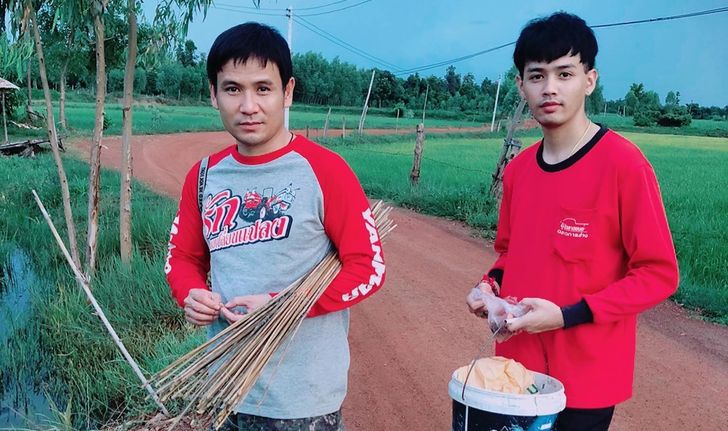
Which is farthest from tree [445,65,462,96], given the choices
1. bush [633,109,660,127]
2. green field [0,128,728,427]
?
green field [0,128,728,427]

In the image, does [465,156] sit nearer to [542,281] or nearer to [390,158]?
[390,158]

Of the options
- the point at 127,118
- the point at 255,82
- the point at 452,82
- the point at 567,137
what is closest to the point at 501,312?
the point at 567,137

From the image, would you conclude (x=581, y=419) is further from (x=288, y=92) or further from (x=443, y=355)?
(x=443, y=355)

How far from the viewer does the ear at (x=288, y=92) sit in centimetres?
183

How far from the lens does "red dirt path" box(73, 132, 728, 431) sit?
3611 millimetres

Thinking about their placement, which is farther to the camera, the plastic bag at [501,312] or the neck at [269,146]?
the neck at [269,146]

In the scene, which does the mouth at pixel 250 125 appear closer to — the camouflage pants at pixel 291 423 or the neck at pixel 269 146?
the neck at pixel 269 146

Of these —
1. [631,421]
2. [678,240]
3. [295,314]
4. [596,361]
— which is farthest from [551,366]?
[678,240]

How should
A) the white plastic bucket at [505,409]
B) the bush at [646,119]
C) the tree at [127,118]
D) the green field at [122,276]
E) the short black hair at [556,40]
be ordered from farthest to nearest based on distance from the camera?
the bush at [646,119] < the tree at [127,118] < the green field at [122,276] < the short black hair at [556,40] < the white plastic bucket at [505,409]

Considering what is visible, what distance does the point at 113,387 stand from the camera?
4.03 meters

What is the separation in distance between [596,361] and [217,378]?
0.91 meters

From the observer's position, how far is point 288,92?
6.14 ft

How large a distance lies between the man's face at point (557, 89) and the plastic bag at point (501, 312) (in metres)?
0.44

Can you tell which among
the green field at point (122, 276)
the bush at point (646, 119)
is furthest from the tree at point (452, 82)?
the green field at point (122, 276)
